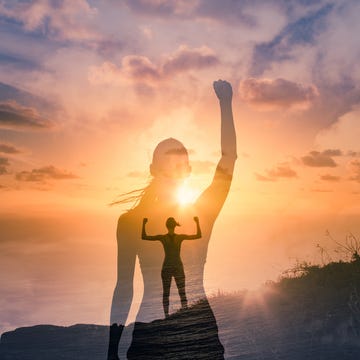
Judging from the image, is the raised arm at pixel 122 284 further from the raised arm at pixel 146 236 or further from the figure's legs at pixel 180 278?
the figure's legs at pixel 180 278

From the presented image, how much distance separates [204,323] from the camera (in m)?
4.62

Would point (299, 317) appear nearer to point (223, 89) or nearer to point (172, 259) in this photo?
point (172, 259)

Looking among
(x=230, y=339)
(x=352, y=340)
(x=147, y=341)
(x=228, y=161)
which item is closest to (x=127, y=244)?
(x=147, y=341)

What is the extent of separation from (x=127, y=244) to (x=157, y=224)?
1.21ft

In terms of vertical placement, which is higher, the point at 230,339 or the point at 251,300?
the point at 251,300

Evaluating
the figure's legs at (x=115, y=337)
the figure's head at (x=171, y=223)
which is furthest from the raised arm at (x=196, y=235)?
the figure's legs at (x=115, y=337)

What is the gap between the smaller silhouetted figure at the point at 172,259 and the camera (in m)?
4.59

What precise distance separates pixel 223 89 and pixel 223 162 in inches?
33.1

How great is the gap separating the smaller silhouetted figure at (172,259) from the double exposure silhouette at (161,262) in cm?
6

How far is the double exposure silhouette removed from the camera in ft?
14.8

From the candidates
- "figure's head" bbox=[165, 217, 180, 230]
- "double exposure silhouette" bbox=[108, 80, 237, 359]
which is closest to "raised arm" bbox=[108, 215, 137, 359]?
"double exposure silhouette" bbox=[108, 80, 237, 359]

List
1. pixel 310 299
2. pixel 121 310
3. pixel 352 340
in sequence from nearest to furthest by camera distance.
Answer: pixel 121 310
pixel 352 340
pixel 310 299

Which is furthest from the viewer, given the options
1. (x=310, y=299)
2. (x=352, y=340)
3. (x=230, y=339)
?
(x=230, y=339)

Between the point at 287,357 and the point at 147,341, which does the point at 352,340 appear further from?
the point at 147,341
